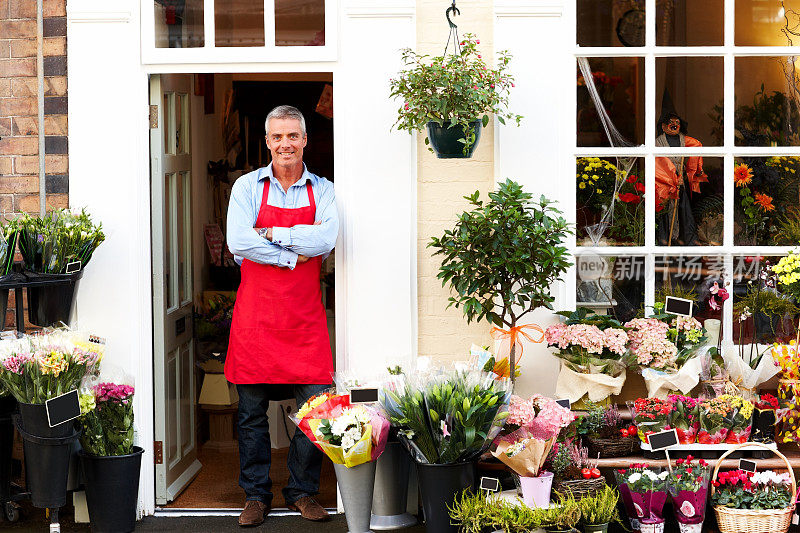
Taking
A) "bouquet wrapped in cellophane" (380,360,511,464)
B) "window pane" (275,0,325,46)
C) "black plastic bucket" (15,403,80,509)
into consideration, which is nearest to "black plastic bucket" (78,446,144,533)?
"black plastic bucket" (15,403,80,509)

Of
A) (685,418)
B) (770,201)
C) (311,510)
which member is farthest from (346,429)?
(770,201)

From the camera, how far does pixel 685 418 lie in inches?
202

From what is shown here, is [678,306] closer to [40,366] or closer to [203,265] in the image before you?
[40,366]

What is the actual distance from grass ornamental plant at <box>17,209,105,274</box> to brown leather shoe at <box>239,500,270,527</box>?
4.93 ft

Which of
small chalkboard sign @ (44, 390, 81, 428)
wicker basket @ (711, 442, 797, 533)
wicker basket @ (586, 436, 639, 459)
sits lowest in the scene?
wicker basket @ (711, 442, 797, 533)

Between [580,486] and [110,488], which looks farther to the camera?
[110,488]

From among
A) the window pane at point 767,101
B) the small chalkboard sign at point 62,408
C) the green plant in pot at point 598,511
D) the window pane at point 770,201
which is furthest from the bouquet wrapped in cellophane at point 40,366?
the window pane at point 767,101

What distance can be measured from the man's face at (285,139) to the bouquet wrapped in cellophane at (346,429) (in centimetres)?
129

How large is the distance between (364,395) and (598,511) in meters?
1.19

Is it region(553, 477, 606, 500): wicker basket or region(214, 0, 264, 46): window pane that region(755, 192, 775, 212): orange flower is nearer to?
region(553, 477, 606, 500): wicker basket

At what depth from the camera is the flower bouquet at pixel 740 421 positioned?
5117 millimetres

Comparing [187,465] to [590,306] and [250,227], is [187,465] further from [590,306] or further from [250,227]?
[590,306]

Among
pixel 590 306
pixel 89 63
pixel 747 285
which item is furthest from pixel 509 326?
pixel 89 63

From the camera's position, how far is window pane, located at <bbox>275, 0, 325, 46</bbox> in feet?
18.0
